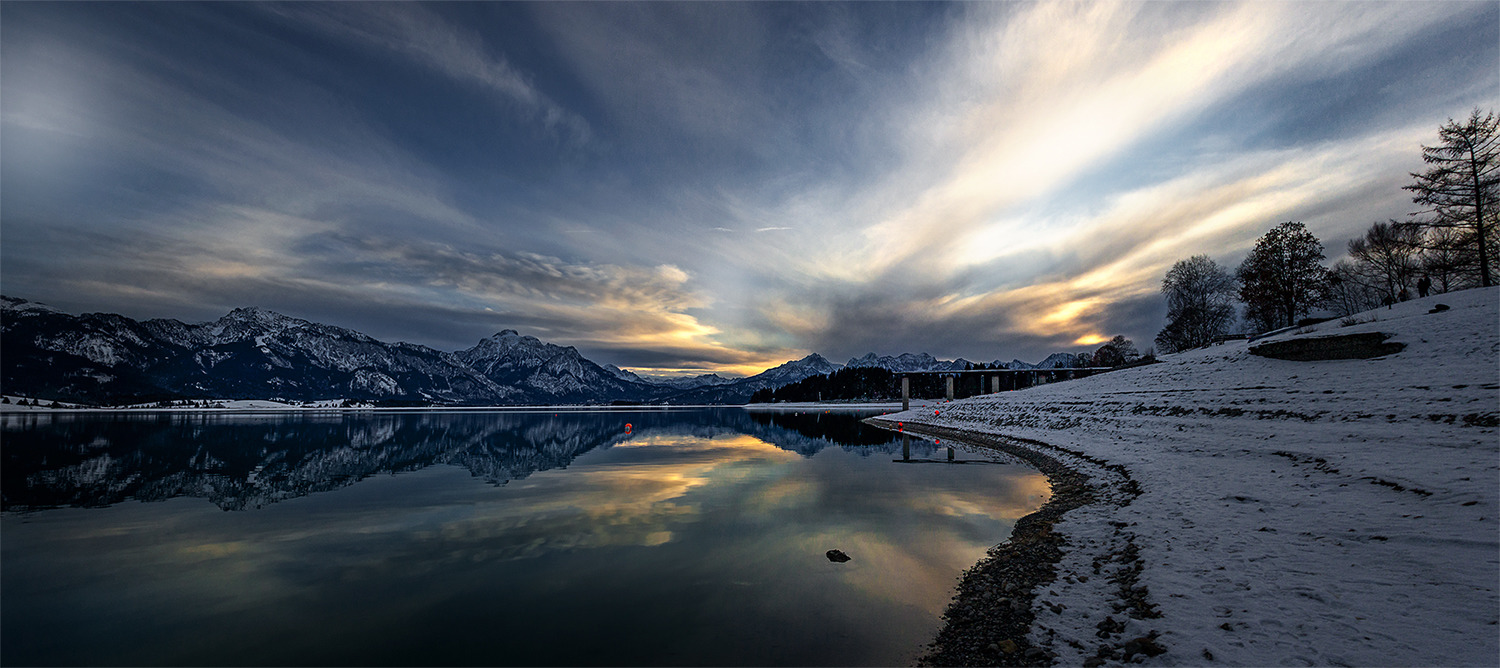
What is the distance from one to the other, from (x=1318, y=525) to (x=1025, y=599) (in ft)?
24.5

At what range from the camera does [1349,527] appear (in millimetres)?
11070

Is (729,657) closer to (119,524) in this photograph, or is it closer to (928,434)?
(119,524)

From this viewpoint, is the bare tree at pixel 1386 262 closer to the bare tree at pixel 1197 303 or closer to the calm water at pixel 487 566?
the bare tree at pixel 1197 303

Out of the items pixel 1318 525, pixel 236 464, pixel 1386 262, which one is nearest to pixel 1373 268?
pixel 1386 262

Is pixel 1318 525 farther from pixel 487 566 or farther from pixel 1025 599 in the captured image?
pixel 487 566

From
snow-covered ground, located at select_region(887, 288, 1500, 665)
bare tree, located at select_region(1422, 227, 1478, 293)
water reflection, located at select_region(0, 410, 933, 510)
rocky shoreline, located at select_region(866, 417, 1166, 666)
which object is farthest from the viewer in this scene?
bare tree, located at select_region(1422, 227, 1478, 293)

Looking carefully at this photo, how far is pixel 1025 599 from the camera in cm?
1052

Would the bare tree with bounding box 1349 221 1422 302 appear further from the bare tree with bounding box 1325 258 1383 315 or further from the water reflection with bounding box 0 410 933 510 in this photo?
the water reflection with bounding box 0 410 933 510

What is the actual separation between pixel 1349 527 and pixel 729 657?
1389cm

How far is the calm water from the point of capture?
9102 millimetres

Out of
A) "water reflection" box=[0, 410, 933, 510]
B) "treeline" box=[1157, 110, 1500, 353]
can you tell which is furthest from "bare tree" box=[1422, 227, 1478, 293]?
"water reflection" box=[0, 410, 933, 510]

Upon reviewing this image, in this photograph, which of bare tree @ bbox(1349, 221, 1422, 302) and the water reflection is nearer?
the water reflection

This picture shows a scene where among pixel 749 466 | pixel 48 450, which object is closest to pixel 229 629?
pixel 749 466

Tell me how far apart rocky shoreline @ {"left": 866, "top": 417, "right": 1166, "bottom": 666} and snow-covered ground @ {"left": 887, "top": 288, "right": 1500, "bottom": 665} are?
202 millimetres
